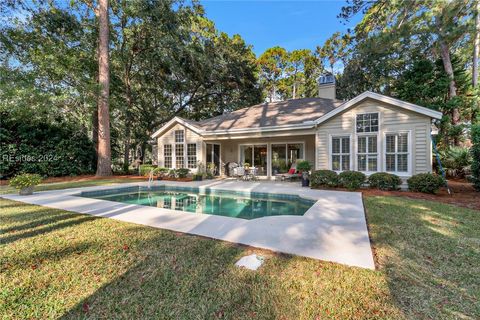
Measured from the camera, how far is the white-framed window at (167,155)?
15859 mm

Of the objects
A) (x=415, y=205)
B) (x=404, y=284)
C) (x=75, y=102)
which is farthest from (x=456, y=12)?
(x=75, y=102)

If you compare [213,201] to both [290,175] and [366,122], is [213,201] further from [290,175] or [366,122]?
[366,122]

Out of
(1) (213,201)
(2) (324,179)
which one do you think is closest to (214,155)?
(1) (213,201)

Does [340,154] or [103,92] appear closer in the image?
[340,154]

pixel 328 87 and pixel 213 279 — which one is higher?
pixel 328 87

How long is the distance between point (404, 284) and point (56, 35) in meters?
21.3

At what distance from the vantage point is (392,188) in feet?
29.4

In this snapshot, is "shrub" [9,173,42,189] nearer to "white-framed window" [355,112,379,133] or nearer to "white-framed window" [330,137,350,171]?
"white-framed window" [330,137,350,171]

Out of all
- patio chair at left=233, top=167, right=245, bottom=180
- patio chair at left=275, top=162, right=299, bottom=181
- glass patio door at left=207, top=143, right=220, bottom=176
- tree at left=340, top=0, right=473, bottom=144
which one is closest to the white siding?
glass patio door at left=207, top=143, right=220, bottom=176

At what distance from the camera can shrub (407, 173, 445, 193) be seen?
7980 millimetres

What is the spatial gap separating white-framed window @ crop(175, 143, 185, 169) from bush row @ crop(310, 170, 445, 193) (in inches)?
355

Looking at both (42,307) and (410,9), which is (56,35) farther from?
(410,9)

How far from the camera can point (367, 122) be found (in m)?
9.80

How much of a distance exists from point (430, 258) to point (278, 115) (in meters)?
11.9
